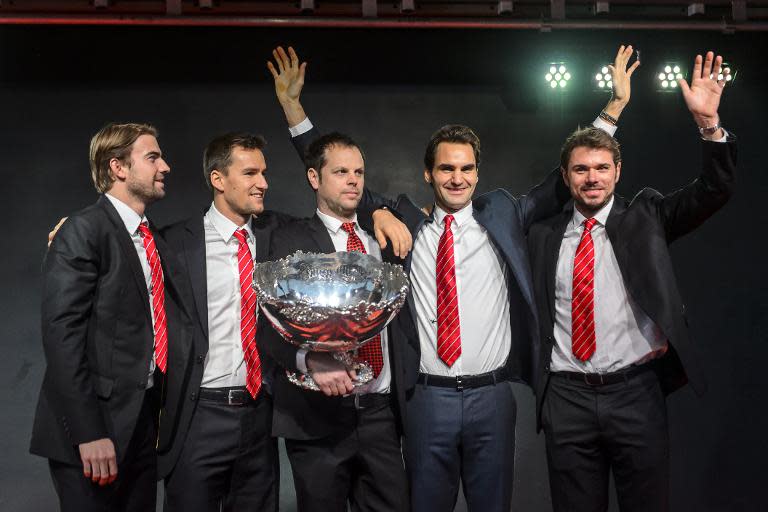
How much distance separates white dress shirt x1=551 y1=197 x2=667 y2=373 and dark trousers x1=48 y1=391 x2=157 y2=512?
1.44m

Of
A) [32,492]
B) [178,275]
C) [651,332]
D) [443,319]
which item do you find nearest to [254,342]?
[178,275]

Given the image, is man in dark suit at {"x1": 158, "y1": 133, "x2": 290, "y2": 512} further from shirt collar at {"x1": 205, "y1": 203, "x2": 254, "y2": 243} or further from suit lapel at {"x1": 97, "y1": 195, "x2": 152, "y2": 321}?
suit lapel at {"x1": 97, "y1": 195, "x2": 152, "y2": 321}

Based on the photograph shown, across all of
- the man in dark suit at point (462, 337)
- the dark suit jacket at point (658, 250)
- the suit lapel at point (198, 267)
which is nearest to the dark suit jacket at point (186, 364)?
the suit lapel at point (198, 267)

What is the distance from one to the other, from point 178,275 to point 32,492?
1914mm

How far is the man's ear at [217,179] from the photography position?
2785 mm

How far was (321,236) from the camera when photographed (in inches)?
100

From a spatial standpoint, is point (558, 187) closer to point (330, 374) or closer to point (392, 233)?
point (392, 233)

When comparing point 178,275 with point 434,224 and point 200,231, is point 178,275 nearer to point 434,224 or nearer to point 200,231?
point 200,231

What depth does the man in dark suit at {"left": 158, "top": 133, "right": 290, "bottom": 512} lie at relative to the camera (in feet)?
8.33

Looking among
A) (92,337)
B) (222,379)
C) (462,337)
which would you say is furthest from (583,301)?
(92,337)

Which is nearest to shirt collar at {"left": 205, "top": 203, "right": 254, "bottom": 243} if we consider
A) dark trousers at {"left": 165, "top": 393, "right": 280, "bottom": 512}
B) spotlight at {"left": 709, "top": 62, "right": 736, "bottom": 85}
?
dark trousers at {"left": 165, "top": 393, "right": 280, "bottom": 512}

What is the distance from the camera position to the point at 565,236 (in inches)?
111

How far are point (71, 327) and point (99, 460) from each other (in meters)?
0.41

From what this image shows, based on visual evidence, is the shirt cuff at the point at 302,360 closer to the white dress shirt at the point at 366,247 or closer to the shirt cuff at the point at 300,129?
the white dress shirt at the point at 366,247
